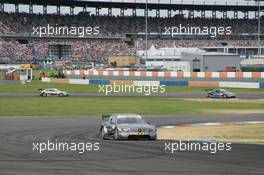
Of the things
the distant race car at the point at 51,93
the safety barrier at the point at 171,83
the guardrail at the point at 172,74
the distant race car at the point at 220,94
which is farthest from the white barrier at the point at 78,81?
the distant race car at the point at 220,94

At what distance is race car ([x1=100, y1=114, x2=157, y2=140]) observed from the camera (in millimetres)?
22266

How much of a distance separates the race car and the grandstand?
8320 cm

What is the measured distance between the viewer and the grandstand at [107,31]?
112m

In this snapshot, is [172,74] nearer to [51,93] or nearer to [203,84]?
[203,84]

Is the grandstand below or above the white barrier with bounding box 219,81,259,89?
above

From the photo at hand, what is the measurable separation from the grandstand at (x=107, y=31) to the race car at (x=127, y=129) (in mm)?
83200

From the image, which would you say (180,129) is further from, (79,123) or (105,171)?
(105,171)

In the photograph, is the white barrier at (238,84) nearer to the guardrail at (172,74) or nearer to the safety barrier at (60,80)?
the guardrail at (172,74)

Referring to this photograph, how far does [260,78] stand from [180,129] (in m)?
40.5

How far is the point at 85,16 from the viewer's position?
124 metres

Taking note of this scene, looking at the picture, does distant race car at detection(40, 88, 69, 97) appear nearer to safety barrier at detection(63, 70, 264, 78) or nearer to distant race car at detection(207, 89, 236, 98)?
distant race car at detection(207, 89, 236, 98)

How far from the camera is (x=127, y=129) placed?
2241 centimetres

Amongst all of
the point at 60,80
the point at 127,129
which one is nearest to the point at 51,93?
the point at 60,80

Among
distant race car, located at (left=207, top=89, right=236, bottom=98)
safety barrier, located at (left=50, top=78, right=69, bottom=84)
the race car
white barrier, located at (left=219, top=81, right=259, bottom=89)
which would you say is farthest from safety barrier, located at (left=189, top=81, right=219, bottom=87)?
the race car
